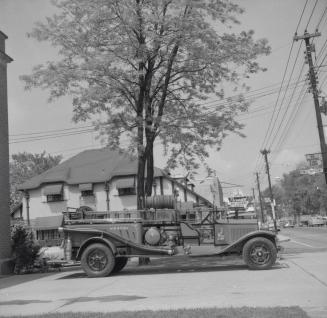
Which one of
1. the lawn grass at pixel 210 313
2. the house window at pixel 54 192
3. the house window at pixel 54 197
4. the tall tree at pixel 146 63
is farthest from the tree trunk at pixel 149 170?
the house window at pixel 54 197

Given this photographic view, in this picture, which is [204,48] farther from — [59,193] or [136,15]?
[59,193]

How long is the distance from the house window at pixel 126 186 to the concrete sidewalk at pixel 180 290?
2427 centimetres

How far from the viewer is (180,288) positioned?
10.4 metres

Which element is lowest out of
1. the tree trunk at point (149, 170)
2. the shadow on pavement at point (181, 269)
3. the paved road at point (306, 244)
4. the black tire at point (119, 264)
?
the paved road at point (306, 244)

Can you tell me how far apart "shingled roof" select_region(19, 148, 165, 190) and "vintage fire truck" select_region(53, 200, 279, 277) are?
969 inches

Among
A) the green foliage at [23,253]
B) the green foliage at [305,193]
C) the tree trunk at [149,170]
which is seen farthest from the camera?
the green foliage at [305,193]

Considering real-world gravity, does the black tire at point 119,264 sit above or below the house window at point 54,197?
below

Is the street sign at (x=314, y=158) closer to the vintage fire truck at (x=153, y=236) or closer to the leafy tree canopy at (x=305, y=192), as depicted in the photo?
the vintage fire truck at (x=153, y=236)

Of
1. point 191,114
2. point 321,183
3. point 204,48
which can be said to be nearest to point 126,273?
point 191,114

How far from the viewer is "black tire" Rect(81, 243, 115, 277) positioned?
46.0 ft

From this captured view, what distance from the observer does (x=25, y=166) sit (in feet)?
243

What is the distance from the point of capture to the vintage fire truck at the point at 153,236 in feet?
45.8

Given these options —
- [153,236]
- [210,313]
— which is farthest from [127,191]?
[210,313]

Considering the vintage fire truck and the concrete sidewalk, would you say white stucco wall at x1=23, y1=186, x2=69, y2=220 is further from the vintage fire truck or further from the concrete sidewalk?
the vintage fire truck
